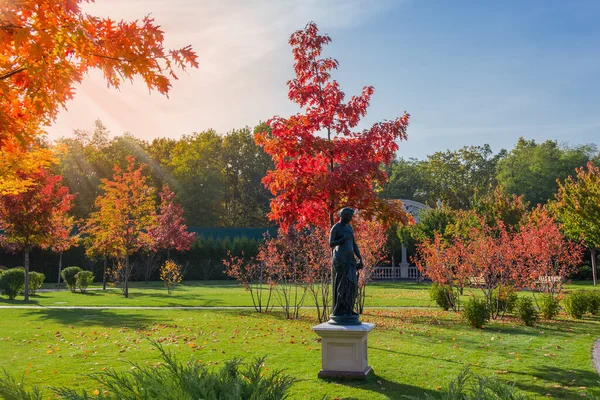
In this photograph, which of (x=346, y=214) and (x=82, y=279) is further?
(x=82, y=279)

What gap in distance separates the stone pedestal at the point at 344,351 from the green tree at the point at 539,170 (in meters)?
47.4

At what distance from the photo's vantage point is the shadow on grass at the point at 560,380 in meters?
7.06

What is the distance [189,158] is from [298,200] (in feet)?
139

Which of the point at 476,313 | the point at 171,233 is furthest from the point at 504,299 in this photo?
the point at 171,233

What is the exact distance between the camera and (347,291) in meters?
8.35

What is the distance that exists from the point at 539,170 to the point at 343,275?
51.5 m

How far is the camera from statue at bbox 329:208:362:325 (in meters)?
8.31

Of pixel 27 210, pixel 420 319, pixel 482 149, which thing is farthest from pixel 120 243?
pixel 482 149

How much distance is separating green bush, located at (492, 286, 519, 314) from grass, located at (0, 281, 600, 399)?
1.32m

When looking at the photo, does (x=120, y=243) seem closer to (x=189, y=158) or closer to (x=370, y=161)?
(x=370, y=161)

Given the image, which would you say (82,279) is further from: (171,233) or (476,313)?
(476,313)

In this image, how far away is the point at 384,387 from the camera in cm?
739

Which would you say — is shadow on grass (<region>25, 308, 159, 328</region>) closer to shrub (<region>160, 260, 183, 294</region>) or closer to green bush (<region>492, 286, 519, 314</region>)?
shrub (<region>160, 260, 183, 294</region>)

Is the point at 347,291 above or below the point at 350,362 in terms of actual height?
above
